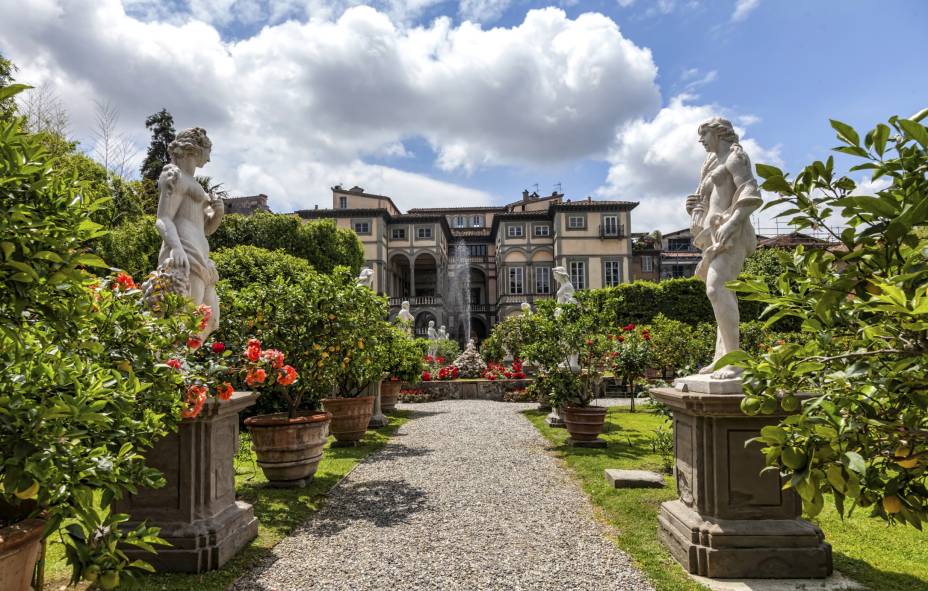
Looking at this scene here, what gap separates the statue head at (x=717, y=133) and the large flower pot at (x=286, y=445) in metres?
4.75

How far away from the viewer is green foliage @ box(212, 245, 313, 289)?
45.2 ft

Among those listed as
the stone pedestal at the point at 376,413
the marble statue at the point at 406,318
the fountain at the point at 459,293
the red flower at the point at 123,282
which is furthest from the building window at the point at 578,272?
the red flower at the point at 123,282

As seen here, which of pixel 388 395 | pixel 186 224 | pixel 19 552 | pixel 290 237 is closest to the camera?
pixel 19 552

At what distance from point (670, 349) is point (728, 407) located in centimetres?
1205

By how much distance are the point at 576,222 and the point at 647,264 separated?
8.82 m

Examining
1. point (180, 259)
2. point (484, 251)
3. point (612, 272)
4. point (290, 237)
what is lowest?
point (180, 259)

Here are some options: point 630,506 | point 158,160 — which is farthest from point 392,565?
point 158,160

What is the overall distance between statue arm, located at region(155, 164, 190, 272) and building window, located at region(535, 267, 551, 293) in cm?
3553

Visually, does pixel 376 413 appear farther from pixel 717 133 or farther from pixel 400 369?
pixel 717 133

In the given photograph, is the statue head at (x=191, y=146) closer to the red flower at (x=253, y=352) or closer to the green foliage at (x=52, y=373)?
the red flower at (x=253, y=352)

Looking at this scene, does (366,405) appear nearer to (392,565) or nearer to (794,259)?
(392,565)

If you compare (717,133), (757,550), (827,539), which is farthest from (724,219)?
(827,539)

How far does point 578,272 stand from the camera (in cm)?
3750

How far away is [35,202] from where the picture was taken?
4.85ft
